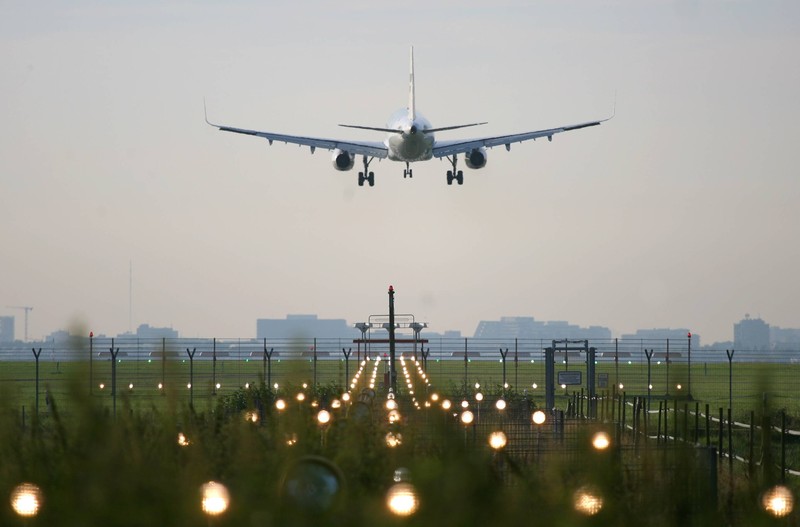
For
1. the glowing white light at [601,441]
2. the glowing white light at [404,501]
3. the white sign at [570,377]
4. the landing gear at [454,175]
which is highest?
the landing gear at [454,175]

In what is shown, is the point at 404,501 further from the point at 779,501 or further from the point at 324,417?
the point at 324,417

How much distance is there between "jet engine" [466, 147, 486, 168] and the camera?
66.8 metres

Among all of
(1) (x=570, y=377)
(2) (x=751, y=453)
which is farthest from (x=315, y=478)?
(1) (x=570, y=377)

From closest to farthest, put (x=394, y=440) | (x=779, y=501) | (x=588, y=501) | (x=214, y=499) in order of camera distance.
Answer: (x=588, y=501), (x=214, y=499), (x=779, y=501), (x=394, y=440)

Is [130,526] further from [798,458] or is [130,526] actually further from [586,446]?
[798,458]

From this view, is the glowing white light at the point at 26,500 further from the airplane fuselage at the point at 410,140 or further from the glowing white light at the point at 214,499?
the airplane fuselage at the point at 410,140

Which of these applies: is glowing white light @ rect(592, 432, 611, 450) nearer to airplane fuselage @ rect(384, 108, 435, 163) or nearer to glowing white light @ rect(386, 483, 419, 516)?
glowing white light @ rect(386, 483, 419, 516)

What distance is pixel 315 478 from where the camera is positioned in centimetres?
1062

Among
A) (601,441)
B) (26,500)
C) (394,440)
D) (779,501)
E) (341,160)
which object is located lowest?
(779,501)

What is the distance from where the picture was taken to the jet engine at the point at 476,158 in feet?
219

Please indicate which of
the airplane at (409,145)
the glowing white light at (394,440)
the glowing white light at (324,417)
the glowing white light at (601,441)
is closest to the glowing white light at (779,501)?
the glowing white light at (601,441)

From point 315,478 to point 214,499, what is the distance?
0.87m

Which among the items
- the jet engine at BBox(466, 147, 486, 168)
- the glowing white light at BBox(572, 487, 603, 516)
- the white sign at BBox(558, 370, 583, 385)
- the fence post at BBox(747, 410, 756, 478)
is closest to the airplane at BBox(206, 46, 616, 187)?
the jet engine at BBox(466, 147, 486, 168)

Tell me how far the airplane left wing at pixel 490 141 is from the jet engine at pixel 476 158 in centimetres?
149
